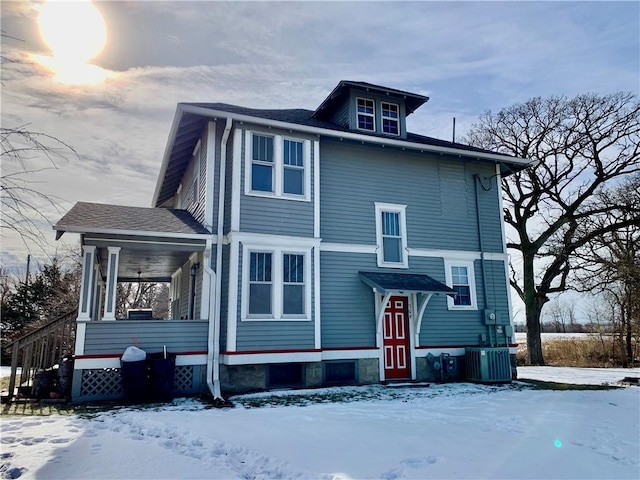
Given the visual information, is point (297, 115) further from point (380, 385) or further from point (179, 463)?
point (179, 463)

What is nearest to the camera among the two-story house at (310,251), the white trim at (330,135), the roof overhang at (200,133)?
the two-story house at (310,251)

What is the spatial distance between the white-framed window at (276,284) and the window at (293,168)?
1.47 m

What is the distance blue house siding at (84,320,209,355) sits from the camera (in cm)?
908

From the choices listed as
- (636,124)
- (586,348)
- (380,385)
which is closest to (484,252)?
(380,385)

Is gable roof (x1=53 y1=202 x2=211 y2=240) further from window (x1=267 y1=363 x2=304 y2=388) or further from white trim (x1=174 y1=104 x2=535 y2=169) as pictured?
window (x1=267 y1=363 x2=304 y2=388)

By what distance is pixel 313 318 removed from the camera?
34.4ft

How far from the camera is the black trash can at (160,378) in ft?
29.1

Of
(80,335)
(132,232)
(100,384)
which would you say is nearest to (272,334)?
(100,384)

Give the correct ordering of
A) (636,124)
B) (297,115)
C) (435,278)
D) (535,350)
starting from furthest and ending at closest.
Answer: (535,350) → (636,124) → (297,115) → (435,278)

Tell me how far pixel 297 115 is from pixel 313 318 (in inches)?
233

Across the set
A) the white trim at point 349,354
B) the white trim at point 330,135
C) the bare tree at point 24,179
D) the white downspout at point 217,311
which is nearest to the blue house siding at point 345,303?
the white trim at point 349,354

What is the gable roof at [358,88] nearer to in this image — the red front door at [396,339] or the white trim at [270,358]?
the red front door at [396,339]

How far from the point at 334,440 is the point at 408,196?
7886mm

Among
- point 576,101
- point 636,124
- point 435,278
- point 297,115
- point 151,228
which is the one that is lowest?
point 435,278
